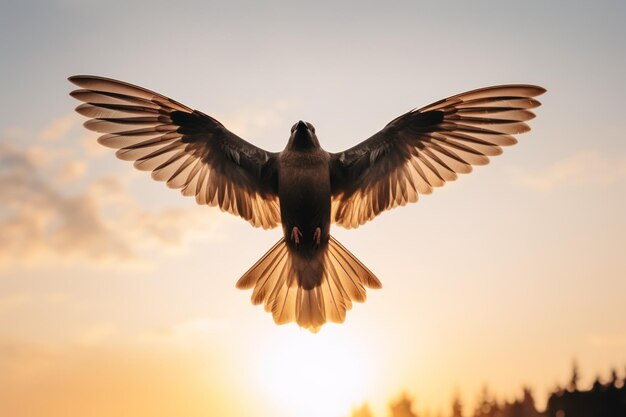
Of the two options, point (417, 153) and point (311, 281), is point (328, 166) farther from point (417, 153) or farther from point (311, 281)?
point (311, 281)

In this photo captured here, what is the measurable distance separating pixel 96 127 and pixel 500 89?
5.51 meters

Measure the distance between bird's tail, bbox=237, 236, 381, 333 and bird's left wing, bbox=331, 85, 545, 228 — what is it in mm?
626

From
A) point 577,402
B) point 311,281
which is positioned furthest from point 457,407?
point 311,281

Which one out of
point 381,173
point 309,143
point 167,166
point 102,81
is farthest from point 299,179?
point 102,81

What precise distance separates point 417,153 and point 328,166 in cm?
154

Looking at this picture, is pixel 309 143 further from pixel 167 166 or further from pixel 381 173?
pixel 167 166

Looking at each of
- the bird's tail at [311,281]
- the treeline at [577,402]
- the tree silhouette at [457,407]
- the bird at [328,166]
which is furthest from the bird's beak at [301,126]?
the tree silhouette at [457,407]

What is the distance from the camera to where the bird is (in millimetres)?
9859

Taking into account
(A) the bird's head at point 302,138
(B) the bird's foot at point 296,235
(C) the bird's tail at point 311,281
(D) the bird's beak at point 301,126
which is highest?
(D) the bird's beak at point 301,126

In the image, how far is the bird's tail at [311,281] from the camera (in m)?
10.3

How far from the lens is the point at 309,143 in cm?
934

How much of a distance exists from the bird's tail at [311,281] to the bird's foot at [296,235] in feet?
1.93

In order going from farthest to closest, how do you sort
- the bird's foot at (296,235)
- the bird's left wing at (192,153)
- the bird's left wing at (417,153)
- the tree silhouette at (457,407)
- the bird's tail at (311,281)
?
the tree silhouette at (457,407) < the bird's tail at (311,281) < the bird's left wing at (192,153) < the bird's left wing at (417,153) < the bird's foot at (296,235)

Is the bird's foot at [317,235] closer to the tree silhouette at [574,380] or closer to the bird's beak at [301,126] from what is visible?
the bird's beak at [301,126]
